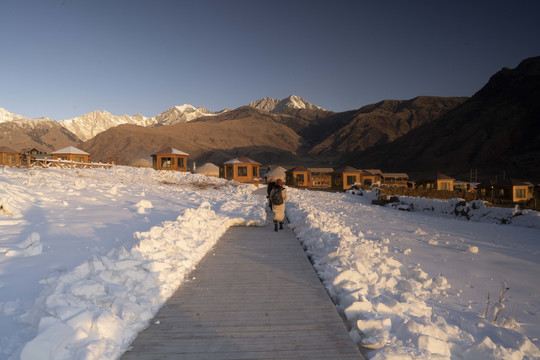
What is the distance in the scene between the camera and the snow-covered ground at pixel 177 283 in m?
3.20

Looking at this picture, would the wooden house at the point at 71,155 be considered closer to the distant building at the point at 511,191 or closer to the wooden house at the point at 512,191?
the distant building at the point at 511,191

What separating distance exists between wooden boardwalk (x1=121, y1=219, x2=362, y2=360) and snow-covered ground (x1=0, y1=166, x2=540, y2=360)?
236 mm

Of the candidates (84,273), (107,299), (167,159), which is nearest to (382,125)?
(167,159)

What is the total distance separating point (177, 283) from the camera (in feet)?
15.9

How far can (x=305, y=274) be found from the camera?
5586mm

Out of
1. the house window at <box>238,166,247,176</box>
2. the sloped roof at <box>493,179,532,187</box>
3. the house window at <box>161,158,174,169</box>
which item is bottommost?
the sloped roof at <box>493,179,532,187</box>

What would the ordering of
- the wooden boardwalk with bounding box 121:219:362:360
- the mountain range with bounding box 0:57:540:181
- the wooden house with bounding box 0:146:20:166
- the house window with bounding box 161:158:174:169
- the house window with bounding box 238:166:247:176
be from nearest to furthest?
the wooden boardwalk with bounding box 121:219:362:360 → the house window with bounding box 161:158:174:169 → the wooden house with bounding box 0:146:20:166 → the house window with bounding box 238:166:247:176 → the mountain range with bounding box 0:57:540:181

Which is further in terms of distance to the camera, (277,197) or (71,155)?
(71,155)

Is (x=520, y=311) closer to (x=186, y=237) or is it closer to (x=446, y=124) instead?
(x=186, y=237)

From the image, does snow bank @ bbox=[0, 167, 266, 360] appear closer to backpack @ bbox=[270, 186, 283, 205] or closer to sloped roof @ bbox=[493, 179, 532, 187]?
backpack @ bbox=[270, 186, 283, 205]

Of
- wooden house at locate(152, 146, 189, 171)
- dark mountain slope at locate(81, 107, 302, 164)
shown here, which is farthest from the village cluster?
dark mountain slope at locate(81, 107, 302, 164)

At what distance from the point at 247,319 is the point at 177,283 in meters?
1.52

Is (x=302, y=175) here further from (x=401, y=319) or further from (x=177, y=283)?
(x=401, y=319)

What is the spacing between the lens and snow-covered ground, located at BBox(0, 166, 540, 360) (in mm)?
3203
